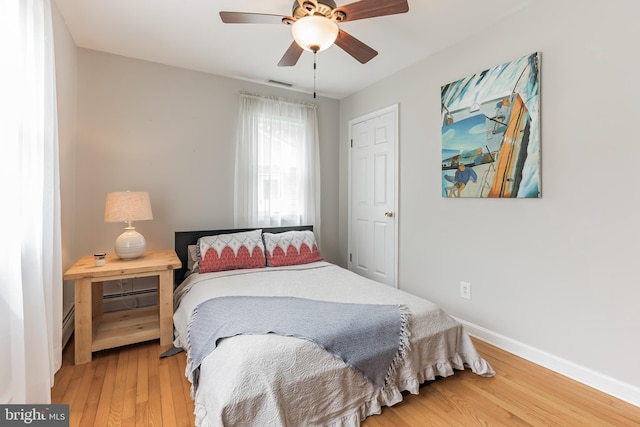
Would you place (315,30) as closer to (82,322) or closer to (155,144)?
(155,144)

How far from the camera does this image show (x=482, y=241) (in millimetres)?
2512

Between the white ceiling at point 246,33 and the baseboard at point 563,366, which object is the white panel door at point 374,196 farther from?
the baseboard at point 563,366

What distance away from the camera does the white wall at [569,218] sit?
69.9 inches

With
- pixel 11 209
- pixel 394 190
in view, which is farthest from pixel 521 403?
pixel 11 209

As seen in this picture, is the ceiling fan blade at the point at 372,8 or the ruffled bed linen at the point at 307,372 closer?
the ruffled bed linen at the point at 307,372

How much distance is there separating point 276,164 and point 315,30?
6.50 feet

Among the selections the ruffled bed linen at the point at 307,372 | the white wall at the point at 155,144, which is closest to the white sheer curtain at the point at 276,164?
the white wall at the point at 155,144

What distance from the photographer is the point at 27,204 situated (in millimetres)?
1537

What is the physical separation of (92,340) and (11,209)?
1.36 metres

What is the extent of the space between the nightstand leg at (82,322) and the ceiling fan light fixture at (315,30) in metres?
2.14

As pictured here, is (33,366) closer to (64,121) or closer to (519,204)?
(64,121)

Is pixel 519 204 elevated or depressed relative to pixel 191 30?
depressed

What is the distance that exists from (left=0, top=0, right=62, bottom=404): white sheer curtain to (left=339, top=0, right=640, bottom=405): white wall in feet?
9.22

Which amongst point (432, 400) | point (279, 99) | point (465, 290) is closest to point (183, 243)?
point (279, 99)
